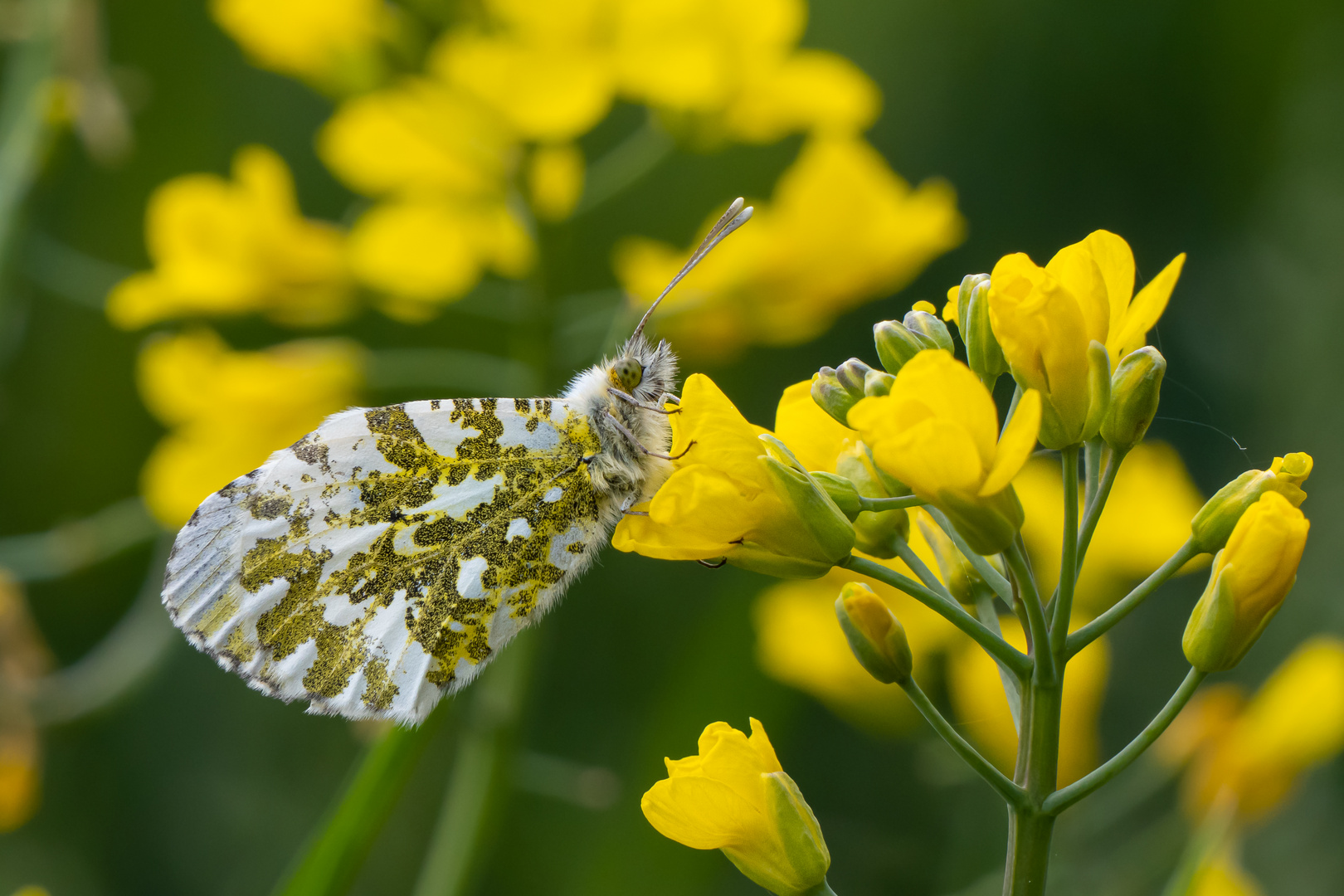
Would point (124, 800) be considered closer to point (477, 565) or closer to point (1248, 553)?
point (477, 565)

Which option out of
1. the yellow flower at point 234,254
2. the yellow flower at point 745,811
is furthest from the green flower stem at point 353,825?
the yellow flower at point 234,254

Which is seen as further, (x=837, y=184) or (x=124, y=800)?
(x=124, y=800)

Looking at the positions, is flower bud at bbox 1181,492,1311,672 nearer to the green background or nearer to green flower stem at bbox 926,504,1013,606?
green flower stem at bbox 926,504,1013,606

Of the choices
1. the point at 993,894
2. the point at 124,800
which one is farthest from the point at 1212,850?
the point at 124,800

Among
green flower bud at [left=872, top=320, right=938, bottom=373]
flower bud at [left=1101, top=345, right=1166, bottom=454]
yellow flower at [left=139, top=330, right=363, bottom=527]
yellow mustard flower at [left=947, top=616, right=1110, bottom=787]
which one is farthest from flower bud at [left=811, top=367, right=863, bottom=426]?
yellow flower at [left=139, top=330, right=363, bottom=527]

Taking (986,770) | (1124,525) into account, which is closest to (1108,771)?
(986,770)

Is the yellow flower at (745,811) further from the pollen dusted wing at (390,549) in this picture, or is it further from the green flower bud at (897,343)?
the pollen dusted wing at (390,549)
